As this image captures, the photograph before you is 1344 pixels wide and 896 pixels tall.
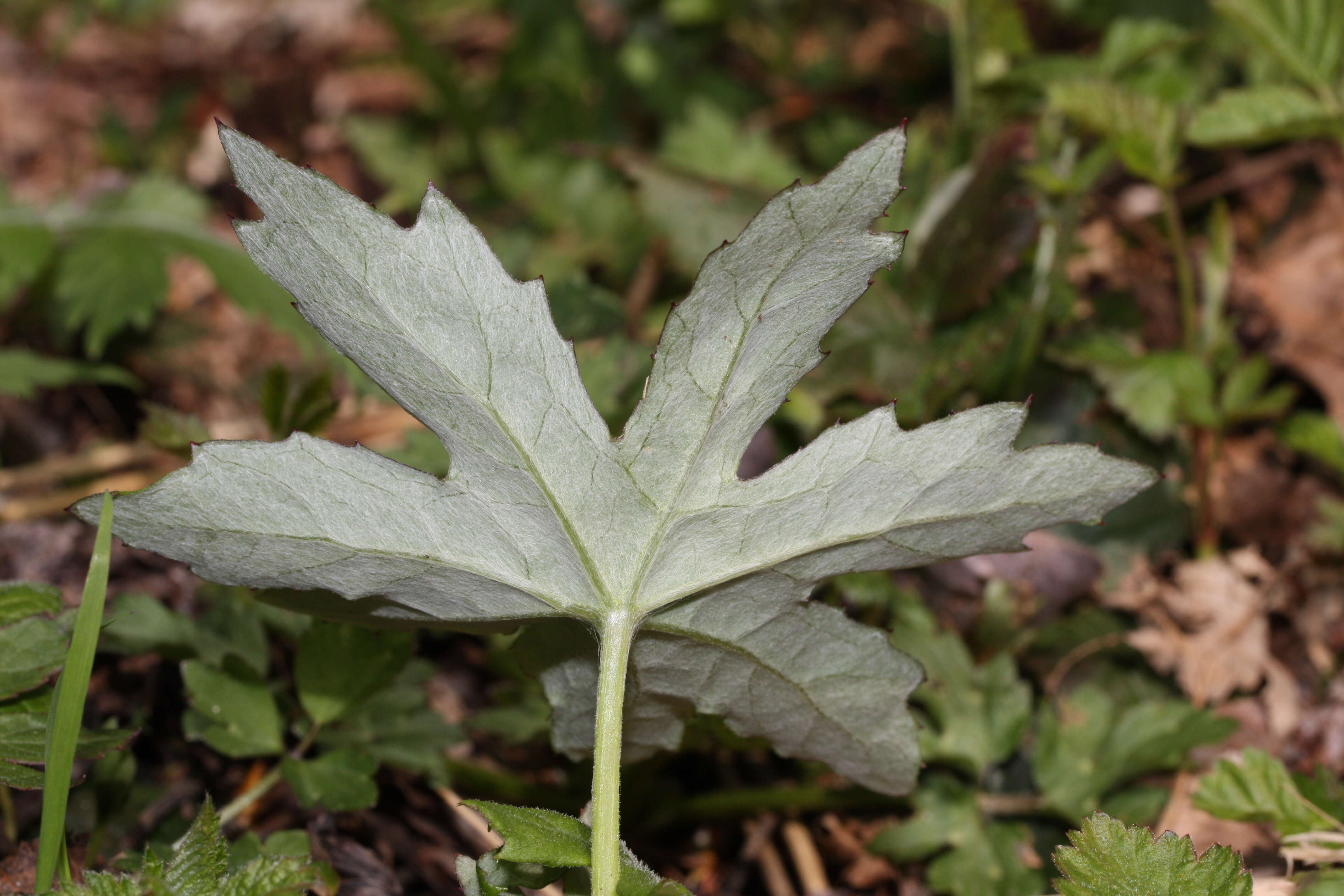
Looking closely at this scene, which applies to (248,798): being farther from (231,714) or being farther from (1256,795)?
(1256,795)

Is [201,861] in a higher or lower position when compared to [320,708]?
lower

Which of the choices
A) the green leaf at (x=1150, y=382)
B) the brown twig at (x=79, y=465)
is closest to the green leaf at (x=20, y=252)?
the brown twig at (x=79, y=465)

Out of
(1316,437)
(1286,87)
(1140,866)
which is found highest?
(1286,87)

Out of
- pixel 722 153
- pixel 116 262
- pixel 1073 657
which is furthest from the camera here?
pixel 722 153

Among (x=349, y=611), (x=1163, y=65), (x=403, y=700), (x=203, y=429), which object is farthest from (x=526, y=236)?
(x=1163, y=65)

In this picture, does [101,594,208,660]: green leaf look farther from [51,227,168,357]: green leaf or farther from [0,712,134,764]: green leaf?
[51,227,168,357]: green leaf

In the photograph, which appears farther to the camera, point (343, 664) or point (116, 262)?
point (116, 262)

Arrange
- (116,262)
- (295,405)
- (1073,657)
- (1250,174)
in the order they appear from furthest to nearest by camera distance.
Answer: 1. (1250,174)
2. (116,262)
3. (1073,657)
4. (295,405)

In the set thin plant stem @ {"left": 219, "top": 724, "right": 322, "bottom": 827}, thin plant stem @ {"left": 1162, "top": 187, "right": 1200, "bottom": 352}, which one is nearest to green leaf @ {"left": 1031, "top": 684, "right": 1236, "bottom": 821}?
thin plant stem @ {"left": 1162, "top": 187, "right": 1200, "bottom": 352}

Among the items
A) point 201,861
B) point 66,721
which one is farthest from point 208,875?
point 66,721
